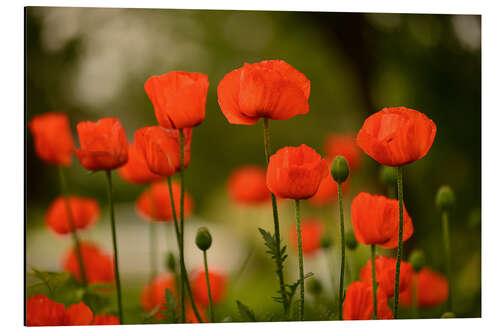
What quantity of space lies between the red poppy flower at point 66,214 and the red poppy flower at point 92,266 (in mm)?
64

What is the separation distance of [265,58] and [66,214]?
704mm

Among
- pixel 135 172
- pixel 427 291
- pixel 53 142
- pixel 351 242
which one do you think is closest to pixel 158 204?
pixel 135 172

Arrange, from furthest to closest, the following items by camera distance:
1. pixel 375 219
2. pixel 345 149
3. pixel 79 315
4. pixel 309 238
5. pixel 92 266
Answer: pixel 345 149 → pixel 309 238 → pixel 92 266 → pixel 79 315 → pixel 375 219

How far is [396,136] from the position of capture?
1.04 meters

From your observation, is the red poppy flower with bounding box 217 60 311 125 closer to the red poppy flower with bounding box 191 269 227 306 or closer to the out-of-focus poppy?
the red poppy flower with bounding box 191 269 227 306

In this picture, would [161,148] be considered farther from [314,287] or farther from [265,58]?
[265,58]

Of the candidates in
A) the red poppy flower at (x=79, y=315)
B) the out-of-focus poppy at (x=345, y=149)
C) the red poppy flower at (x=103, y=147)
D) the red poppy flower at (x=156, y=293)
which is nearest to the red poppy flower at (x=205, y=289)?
the red poppy flower at (x=156, y=293)

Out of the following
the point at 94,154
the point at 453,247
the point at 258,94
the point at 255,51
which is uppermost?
the point at 255,51

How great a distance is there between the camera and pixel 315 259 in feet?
5.67

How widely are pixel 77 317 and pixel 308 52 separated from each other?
3.35 feet

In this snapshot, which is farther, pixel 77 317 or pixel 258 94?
pixel 77 317
